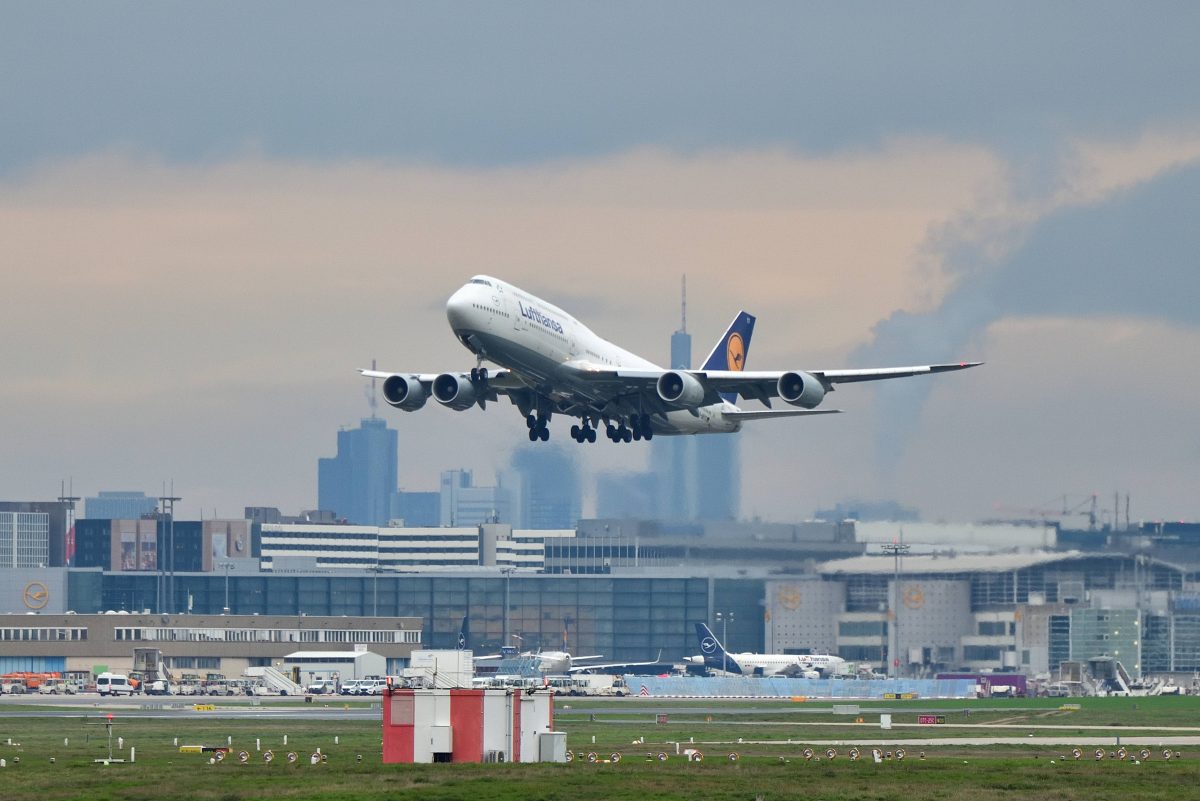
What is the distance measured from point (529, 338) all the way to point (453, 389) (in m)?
6.91

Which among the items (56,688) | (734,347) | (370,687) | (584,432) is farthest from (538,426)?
(56,688)

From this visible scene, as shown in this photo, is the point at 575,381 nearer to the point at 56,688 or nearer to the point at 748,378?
the point at 748,378

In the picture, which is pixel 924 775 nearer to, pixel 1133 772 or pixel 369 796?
pixel 1133 772

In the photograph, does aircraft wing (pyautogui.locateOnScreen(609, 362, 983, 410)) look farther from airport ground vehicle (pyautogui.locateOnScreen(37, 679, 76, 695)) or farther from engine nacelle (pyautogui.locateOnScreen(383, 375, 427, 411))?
airport ground vehicle (pyautogui.locateOnScreen(37, 679, 76, 695))

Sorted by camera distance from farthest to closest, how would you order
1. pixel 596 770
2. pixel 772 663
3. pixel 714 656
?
1. pixel 714 656
2. pixel 772 663
3. pixel 596 770

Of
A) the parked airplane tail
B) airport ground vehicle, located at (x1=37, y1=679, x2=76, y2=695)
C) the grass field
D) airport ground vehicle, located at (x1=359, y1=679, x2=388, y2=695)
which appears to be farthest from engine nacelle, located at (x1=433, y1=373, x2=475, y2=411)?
the parked airplane tail

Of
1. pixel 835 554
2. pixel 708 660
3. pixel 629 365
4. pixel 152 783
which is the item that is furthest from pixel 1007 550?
pixel 152 783

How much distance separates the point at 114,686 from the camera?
483ft

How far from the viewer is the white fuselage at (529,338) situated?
79812 mm

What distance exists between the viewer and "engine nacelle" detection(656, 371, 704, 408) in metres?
86.0

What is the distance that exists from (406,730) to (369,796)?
9.04m

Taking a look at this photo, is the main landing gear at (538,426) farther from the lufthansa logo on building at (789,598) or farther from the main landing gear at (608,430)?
the lufthansa logo on building at (789,598)

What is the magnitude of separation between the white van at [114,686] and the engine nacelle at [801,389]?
76.2 m

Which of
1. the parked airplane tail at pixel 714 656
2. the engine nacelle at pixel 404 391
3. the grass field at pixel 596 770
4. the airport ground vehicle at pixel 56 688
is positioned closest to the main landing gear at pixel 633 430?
the engine nacelle at pixel 404 391
